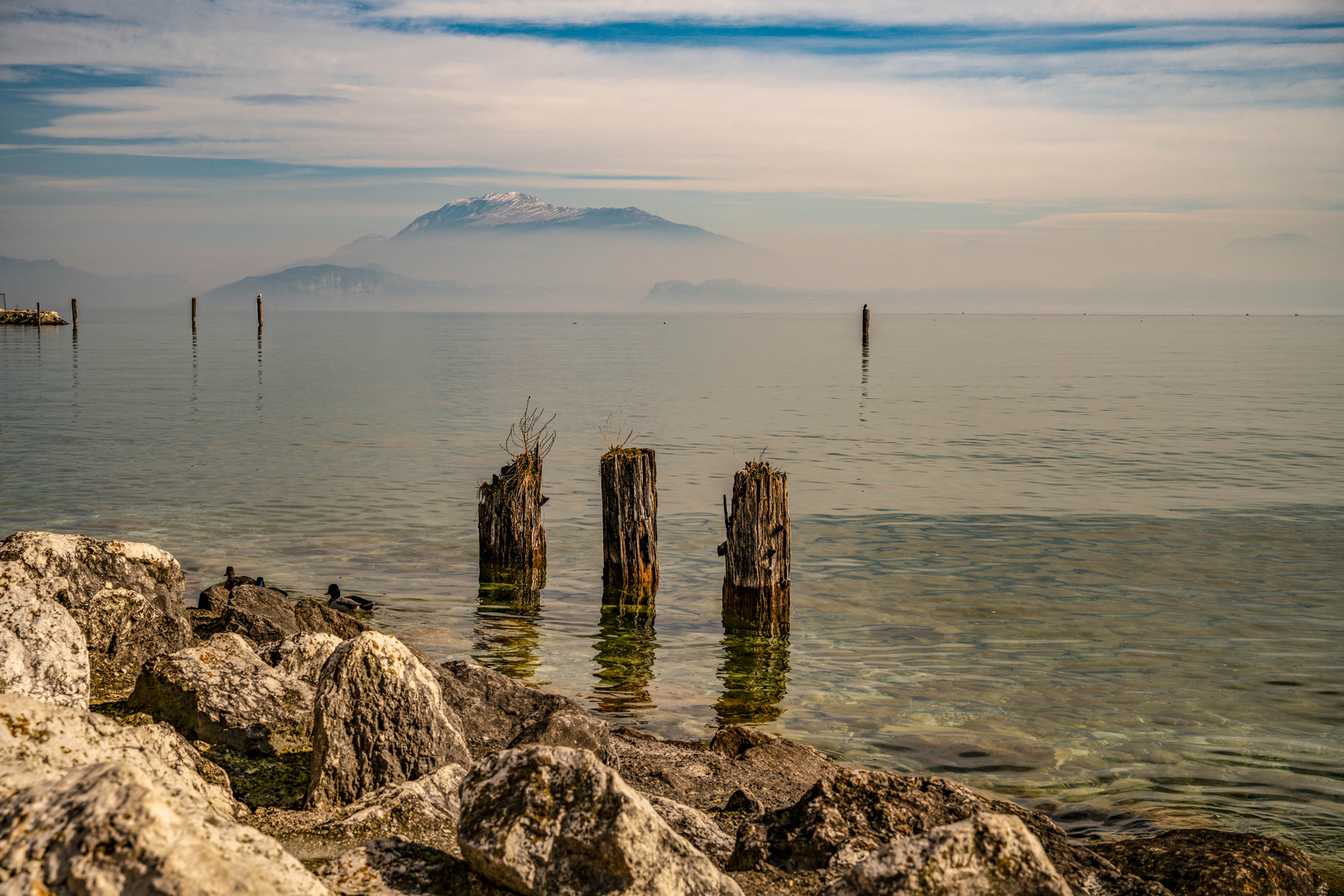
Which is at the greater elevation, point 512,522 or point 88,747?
point 88,747

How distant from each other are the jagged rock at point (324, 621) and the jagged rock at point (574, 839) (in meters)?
6.93

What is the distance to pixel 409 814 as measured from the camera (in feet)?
17.4

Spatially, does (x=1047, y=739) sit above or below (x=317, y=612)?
below

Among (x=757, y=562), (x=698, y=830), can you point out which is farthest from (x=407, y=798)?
(x=757, y=562)

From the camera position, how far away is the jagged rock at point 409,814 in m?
5.13

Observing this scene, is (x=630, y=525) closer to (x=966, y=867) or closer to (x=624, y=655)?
(x=624, y=655)

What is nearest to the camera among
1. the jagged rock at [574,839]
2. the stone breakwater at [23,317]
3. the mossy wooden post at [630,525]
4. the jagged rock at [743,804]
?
the jagged rock at [574,839]

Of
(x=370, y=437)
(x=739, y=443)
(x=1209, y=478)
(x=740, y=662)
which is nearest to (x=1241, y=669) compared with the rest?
(x=740, y=662)

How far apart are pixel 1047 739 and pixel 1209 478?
62.2 feet

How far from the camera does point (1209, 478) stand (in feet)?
84.6

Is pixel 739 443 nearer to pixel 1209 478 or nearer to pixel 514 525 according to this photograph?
pixel 1209 478

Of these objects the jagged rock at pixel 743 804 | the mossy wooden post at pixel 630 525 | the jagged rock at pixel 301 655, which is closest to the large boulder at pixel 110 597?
the jagged rock at pixel 301 655

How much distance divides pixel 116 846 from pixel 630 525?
1136 cm

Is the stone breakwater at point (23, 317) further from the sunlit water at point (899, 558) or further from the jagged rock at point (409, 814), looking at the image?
the jagged rock at point (409, 814)
